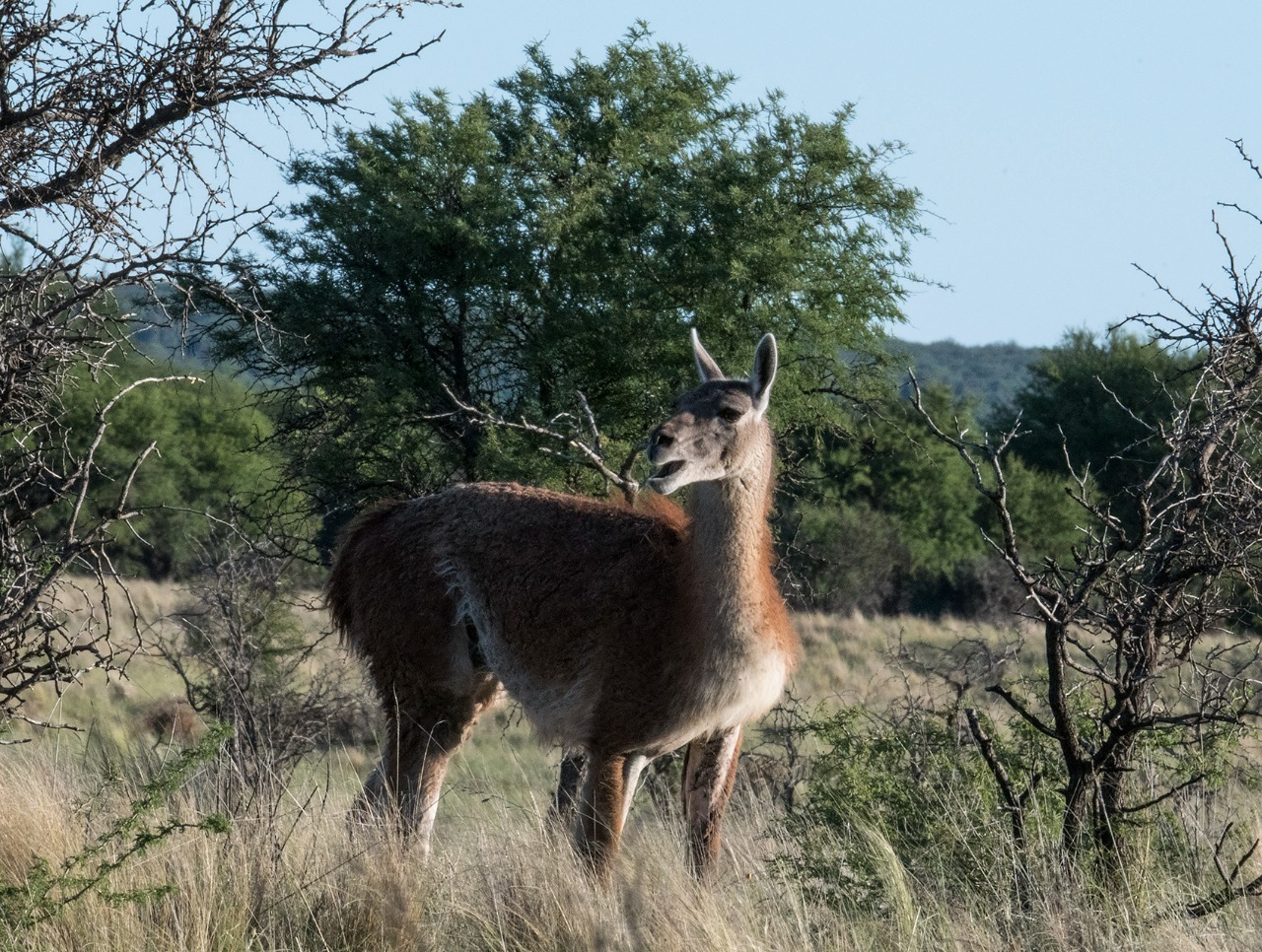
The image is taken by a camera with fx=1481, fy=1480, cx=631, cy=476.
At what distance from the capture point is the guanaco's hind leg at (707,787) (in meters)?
6.80

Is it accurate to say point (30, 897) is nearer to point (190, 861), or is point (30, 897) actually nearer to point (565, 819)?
point (190, 861)

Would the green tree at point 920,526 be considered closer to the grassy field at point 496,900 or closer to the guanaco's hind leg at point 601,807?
the guanaco's hind leg at point 601,807

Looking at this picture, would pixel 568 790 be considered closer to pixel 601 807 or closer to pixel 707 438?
pixel 601 807

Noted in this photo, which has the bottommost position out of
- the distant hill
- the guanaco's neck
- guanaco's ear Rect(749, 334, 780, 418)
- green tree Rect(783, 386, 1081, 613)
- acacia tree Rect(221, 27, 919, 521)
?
green tree Rect(783, 386, 1081, 613)

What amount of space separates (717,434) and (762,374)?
46cm

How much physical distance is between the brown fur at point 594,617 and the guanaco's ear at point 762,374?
0.5 inches

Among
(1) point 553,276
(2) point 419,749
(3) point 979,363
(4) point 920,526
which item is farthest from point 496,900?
(3) point 979,363

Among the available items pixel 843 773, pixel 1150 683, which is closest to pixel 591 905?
pixel 843 773

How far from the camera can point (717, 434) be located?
21.0 ft

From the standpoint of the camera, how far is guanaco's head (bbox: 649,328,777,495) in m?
6.22

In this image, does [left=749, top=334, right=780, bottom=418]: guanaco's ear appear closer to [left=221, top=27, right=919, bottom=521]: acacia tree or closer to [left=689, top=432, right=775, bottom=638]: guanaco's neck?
[left=689, top=432, right=775, bottom=638]: guanaco's neck

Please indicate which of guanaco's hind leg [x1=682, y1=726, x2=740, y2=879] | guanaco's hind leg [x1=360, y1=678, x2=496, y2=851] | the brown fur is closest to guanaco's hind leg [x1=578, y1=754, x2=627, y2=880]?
the brown fur

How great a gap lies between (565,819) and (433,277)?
5.80 metres

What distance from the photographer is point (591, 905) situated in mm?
5500
